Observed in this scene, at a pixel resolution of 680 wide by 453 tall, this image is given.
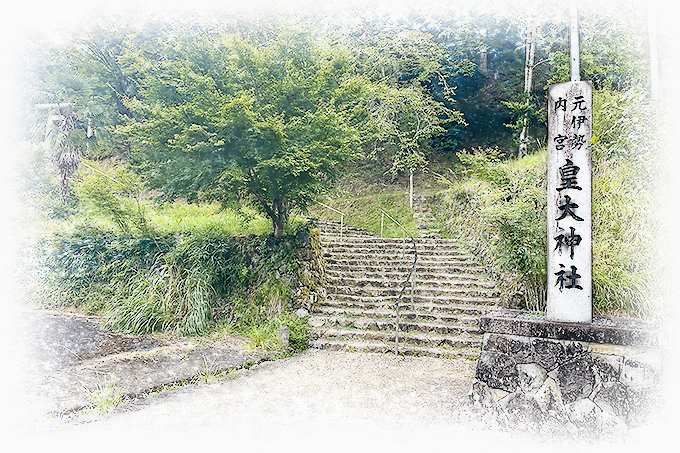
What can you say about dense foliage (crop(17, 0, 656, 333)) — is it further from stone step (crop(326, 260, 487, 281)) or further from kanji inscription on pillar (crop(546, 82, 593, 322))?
kanji inscription on pillar (crop(546, 82, 593, 322))

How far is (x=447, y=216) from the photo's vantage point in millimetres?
11891

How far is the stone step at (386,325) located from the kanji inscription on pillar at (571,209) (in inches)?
111

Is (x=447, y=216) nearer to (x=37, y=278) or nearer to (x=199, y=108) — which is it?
(x=199, y=108)

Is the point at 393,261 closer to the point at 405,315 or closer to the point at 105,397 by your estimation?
the point at 405,315

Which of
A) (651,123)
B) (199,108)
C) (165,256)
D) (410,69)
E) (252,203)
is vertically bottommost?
(165,256)

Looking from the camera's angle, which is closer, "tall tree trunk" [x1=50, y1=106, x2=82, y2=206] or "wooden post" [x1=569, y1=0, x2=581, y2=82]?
"wooden post" [x1=569, y1=0, x2=581, y2=82]

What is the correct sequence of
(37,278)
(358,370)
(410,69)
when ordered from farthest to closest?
1. (410,69)
2. (37,278)
3. (358,370)

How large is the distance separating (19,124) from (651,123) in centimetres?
1619

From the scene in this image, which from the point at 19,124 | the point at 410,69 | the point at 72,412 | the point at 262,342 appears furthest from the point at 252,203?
the point at 19,124

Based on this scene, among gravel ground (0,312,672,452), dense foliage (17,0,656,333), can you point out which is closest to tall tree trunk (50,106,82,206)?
dense foliage (17,0,656,333)

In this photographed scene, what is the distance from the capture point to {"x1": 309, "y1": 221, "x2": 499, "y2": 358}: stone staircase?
6785 mm

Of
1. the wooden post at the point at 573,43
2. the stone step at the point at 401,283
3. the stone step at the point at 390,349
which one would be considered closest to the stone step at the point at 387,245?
the stone step at the point at 401,283

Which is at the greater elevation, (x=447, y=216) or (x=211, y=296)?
(x=447, y=216)

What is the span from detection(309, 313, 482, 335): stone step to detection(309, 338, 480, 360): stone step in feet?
1.18
